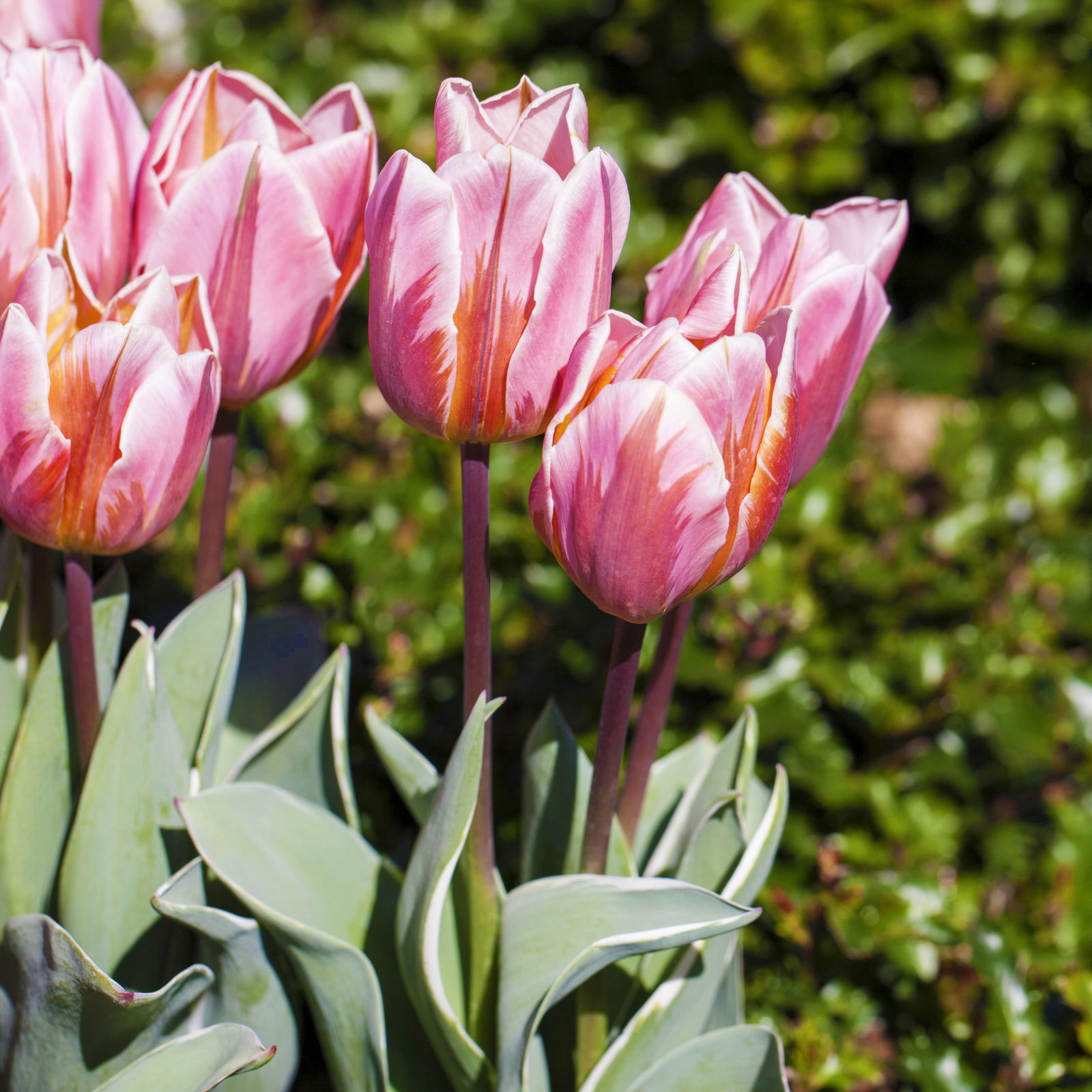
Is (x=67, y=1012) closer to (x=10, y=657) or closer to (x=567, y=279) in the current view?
(x=10, y=657)

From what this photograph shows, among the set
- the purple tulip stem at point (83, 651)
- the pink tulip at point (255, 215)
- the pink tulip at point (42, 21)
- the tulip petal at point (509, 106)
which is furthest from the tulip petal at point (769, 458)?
the pink tulip at point (42, 21)

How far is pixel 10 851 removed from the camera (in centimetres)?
91

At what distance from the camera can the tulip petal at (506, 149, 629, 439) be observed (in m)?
0.66

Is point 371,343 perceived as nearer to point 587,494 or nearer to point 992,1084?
point 587,494

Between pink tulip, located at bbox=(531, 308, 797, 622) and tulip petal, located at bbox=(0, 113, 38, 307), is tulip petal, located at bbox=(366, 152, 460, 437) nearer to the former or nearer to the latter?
pink tulip, located at bbox=(531, 308, 797, 622)

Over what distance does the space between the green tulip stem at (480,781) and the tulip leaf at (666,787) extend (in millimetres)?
167

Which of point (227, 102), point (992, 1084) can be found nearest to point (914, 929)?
point (992, 1084)

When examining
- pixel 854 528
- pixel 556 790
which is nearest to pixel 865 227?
pixel 556 790

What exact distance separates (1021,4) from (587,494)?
2232mm

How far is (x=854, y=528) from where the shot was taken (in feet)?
6.00

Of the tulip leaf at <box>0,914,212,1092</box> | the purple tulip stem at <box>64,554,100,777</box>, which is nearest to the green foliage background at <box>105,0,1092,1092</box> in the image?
the purple tulip stem at <box>64,554,100,777</box>

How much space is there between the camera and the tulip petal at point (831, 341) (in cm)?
72

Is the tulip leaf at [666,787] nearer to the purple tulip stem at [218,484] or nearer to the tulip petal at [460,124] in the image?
the purple tulip stem at [218,484]

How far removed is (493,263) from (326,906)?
503mm
